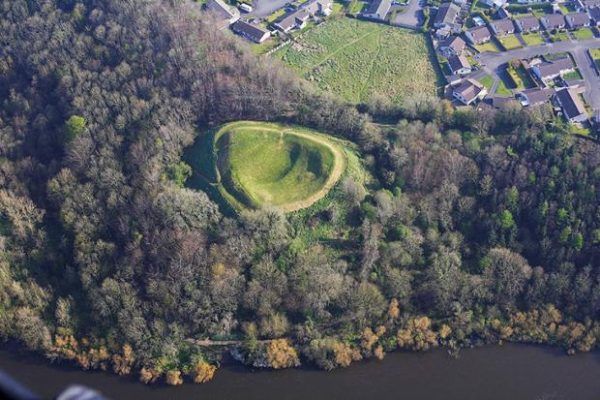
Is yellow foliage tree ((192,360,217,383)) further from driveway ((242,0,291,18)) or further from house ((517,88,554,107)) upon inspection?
driveway ((242,0,291,18))

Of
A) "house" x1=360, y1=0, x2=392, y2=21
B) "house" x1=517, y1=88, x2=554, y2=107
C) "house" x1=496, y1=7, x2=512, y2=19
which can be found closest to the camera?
"house" x1=517, y1=88, x2=554, y2=107

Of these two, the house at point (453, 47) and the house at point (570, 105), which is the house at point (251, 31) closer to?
the house at point (453, 47)

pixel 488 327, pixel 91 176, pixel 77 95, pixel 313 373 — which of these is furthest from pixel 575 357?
pixel 77 95

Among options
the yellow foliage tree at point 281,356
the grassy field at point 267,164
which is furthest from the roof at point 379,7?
the yellow foliage tree at point 281,356

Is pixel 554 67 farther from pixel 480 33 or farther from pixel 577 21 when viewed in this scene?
pixel 577 21

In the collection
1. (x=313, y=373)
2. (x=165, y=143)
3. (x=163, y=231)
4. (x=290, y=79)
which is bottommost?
(x=313, y=373)

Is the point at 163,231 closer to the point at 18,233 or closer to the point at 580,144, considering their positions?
A: the point at 18,233

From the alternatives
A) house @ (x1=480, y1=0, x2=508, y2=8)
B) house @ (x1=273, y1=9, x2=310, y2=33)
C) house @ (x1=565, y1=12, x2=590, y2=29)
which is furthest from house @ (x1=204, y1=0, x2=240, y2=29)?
house @ (x1=565, y1=12, x2=590, y2=29)
